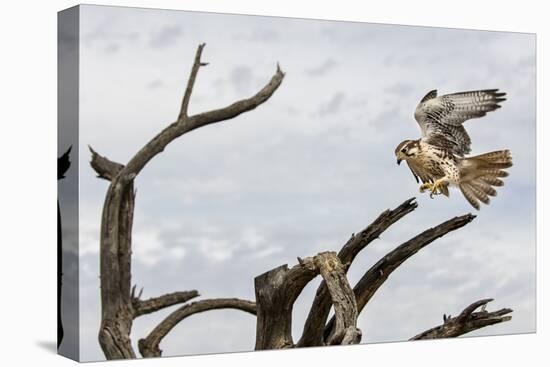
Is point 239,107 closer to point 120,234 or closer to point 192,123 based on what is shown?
point 192,123

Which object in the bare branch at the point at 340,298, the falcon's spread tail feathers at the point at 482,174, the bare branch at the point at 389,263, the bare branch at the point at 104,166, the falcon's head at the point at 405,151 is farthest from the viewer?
the falcon's spread tail feathers at the point at 482,174

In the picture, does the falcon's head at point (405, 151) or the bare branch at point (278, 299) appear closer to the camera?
the bare branch at point (278, 299)

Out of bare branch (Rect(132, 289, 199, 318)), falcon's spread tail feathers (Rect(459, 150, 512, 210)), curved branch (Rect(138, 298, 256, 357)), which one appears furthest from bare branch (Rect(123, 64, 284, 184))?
falcon's spread tail feathers (Rect(459, 150, 512, 210))

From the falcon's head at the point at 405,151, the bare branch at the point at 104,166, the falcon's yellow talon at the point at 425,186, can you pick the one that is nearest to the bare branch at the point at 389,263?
the falcon's yellow talon at the point at 425,186

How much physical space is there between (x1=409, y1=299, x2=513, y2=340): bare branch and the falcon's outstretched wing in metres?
1.07

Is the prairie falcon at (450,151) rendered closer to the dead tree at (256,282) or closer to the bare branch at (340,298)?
the dead tree at (256,282)

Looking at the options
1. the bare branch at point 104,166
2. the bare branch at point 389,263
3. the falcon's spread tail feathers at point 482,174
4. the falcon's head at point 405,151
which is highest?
the falcon's head at point 405,151

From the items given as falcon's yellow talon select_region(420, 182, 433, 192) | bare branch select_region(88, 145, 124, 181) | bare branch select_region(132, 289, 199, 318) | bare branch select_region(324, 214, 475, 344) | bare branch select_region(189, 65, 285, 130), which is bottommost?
bare branch select_region(132, 289, 199, 318)

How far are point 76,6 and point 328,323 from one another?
2515 mm

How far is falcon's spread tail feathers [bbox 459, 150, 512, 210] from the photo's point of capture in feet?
25.0

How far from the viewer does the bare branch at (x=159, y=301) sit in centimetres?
681

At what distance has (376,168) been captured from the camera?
743cm

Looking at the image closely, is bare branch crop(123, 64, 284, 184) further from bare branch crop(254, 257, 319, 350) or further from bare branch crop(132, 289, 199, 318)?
bare branch crop(254, 257, 319, 350)

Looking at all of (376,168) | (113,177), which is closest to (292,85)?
(376,168)
